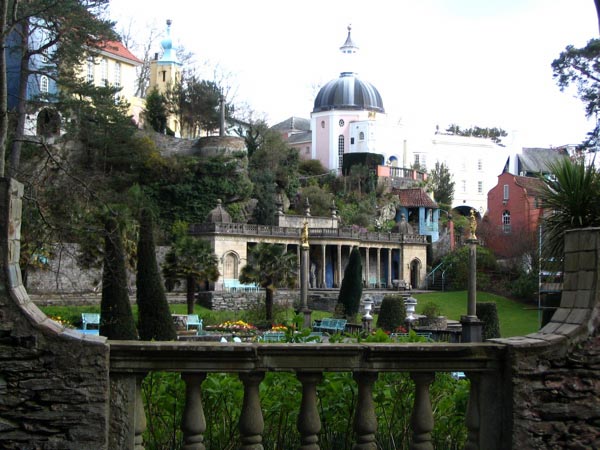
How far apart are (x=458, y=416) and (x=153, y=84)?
74.5m

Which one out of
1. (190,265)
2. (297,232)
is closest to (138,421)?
(190,265)

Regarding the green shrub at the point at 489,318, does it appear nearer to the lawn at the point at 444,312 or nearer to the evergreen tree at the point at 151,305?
the lawn at the point at 444,312

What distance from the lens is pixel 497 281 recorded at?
58.8 metres

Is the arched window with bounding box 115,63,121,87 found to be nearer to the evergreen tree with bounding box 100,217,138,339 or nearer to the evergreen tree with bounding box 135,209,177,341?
the evergreen tree with bounding box 135,209,177,341

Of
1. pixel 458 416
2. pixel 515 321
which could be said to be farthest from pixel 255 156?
pixel 458 416

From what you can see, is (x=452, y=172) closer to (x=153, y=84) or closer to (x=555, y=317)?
(x=153, y=84)

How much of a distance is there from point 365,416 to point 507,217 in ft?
213

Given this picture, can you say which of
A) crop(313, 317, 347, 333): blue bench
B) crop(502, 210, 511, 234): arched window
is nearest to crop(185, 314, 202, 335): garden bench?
crop(313, 317, 347, 333): blue bench

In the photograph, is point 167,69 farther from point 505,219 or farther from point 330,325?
point 330,325

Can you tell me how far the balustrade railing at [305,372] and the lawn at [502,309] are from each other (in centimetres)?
3253

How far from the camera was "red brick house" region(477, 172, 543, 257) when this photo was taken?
205 ft

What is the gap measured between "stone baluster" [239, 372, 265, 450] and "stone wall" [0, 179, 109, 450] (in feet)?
2.84

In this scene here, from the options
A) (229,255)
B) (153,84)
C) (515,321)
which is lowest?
(515,321)

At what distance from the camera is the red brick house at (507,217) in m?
62.5
